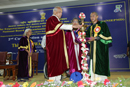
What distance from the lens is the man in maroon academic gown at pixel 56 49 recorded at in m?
2.75

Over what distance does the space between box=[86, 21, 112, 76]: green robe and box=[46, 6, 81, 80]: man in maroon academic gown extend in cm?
88

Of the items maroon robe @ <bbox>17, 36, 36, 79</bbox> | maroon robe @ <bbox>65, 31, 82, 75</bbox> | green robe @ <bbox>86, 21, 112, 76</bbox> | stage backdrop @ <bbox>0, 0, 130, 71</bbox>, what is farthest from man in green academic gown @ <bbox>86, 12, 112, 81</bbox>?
stage backdrop @ <bbox>0, 0, 130, 71</bbox>

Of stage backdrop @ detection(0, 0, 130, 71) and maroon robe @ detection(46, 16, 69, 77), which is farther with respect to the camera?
stage backdrop @ detection(0, 0, 130, 71)

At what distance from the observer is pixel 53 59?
2.79m

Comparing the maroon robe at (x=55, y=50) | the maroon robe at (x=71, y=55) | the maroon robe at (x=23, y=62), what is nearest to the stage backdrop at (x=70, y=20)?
the maroon robe at (x=23, y=62)

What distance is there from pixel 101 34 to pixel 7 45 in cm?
611

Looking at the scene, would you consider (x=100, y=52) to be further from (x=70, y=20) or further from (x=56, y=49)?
(x=70, y=20)

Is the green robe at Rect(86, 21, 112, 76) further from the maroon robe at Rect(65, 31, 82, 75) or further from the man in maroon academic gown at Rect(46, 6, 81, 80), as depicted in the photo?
the man in maroon academic gown at Rect(46, 6, 81, 80)

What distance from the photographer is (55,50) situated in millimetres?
2814

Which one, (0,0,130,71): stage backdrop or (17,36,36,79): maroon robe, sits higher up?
(0,0,130,71): stage backdrop

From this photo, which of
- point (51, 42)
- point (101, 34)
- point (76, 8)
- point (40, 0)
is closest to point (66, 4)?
point (76, 8)

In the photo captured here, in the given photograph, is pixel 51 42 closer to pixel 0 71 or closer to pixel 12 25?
pixel 0 71

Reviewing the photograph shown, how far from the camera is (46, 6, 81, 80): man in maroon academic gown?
2750 millimetres

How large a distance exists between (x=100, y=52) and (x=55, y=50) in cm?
122
